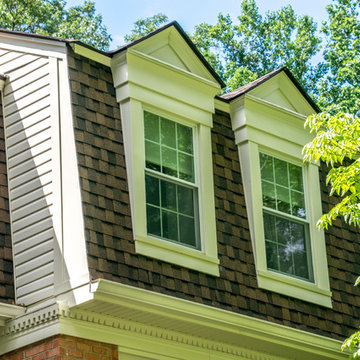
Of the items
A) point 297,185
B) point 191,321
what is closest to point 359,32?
point 297,185

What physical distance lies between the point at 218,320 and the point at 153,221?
127 centimetres

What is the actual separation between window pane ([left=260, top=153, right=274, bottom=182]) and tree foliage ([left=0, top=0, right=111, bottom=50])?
1501 cm

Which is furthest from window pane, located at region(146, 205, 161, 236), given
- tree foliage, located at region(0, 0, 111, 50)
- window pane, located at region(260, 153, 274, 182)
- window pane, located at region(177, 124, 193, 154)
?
tree foliage, located at region(0, 0, 111, 50)

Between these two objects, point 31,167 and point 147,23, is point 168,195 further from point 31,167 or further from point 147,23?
point 147,23

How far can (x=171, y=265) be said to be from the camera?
880cm

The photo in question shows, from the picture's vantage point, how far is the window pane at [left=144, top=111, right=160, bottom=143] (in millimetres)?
9320

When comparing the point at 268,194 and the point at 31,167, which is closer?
the point at 31,167

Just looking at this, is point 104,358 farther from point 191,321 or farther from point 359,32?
point 359,32

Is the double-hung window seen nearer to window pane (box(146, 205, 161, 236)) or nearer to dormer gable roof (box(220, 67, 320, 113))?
dormer gable roof (box(220, 67, 320, 113))

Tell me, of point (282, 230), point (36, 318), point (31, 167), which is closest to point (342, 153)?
point (282, 230)

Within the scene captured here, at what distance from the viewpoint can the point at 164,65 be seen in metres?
9.61

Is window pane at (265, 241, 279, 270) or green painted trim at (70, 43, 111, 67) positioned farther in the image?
window pane at (265, 241, 279, 270)

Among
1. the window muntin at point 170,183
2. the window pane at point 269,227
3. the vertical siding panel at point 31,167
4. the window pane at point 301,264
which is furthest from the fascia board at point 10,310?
the window pane at point 301,264

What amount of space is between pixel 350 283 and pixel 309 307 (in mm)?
1056
